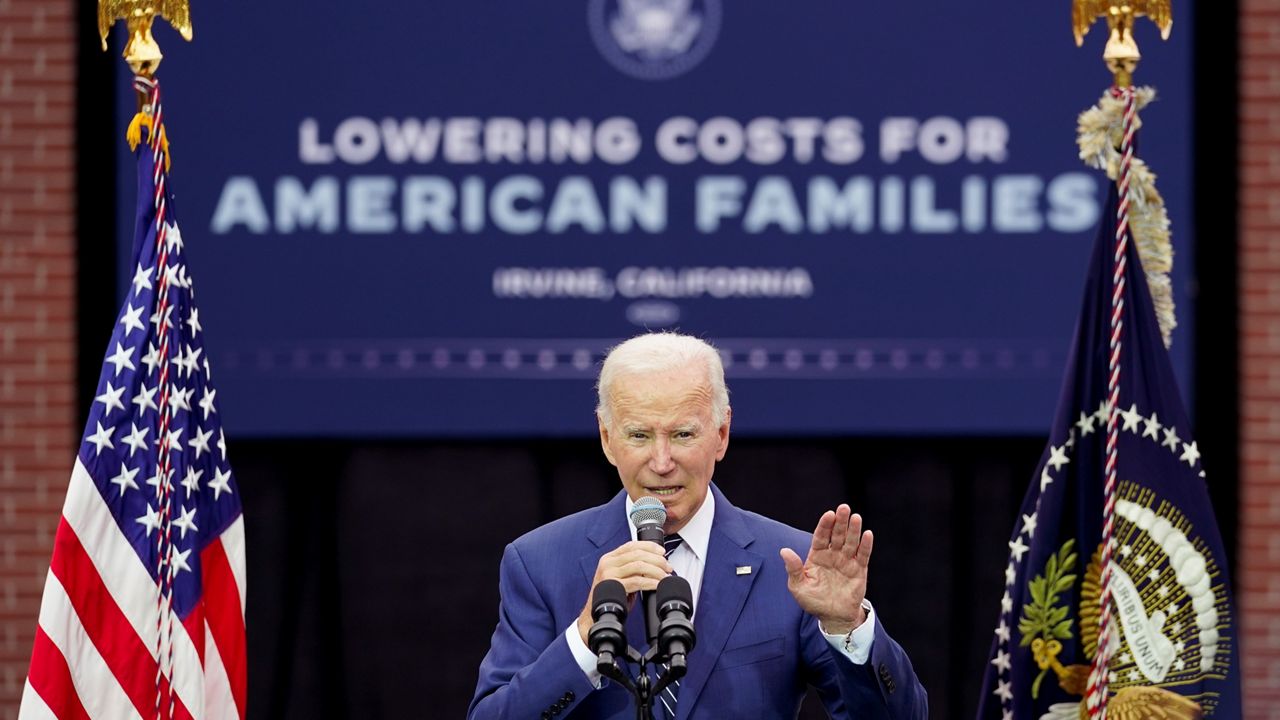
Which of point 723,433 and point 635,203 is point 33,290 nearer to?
point 635,203

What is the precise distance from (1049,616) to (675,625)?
4.93 feet

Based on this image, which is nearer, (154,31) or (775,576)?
(775,576)

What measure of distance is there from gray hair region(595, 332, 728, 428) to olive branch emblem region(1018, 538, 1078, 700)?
1025 mm

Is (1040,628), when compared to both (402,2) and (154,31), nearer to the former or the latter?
(402,2)

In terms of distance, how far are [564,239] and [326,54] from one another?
1.08m

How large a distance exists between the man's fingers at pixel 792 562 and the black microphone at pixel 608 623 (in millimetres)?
348

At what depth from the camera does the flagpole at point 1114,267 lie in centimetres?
381

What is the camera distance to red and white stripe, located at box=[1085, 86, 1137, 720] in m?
3.80

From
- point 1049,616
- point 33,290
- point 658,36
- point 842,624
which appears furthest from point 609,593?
point 33,290

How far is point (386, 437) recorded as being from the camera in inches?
249

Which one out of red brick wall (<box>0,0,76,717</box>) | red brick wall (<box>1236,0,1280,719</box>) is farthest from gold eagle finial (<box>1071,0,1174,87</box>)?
red brick wall (<box>0,0,76,717</box>)

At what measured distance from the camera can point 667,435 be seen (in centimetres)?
325

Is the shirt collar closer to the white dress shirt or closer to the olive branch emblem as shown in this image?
the white dress shirt

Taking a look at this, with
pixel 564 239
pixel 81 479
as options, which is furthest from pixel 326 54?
pixel 81 479
